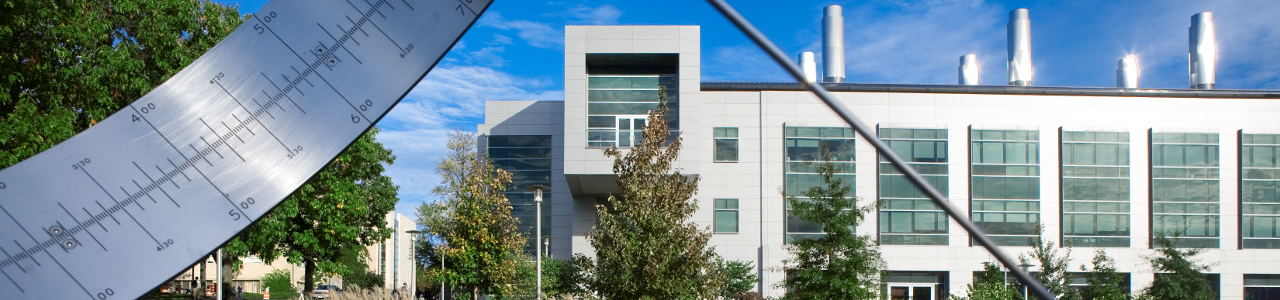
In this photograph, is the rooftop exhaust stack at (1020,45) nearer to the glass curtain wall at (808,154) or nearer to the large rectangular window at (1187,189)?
the large rectangular window at (1187,189)

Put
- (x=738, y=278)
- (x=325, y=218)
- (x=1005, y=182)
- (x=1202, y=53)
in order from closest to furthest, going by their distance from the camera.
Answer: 1. (x=325, y=218)
2. (x=738, y=278)
3. (x=1005, y=182)
4. (x=1202, y=53)

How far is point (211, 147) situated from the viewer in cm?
300

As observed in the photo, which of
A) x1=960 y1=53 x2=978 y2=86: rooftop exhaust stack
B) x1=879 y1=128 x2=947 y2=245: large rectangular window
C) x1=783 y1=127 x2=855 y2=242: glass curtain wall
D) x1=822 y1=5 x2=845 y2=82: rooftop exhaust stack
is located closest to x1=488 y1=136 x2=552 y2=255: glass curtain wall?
x1=783 y1=127 x2=855 y2=242: glass curtain wall

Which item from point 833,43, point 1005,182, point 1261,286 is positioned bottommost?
point 1261,286

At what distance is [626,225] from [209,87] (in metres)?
11.5

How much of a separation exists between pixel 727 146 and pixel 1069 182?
52.9 feet

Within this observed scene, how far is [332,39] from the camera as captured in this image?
316 centimetres

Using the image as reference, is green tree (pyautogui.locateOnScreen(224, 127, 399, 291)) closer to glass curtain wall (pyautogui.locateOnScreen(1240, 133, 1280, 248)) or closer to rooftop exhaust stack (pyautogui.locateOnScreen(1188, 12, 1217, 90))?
glass curtain wall (pyautogui.locateOnScreen(1240, 133, 1280, 248))

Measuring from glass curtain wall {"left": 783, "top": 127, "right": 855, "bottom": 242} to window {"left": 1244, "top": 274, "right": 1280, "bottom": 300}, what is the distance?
19353mm

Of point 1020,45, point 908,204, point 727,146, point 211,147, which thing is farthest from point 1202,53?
point 211,147

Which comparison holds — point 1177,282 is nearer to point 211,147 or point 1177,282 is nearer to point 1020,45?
point 211,147

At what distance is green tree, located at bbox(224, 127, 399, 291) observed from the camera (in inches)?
742

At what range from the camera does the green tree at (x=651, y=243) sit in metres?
13.8

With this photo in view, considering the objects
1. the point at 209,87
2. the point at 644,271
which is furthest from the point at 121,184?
the point at 644,271
